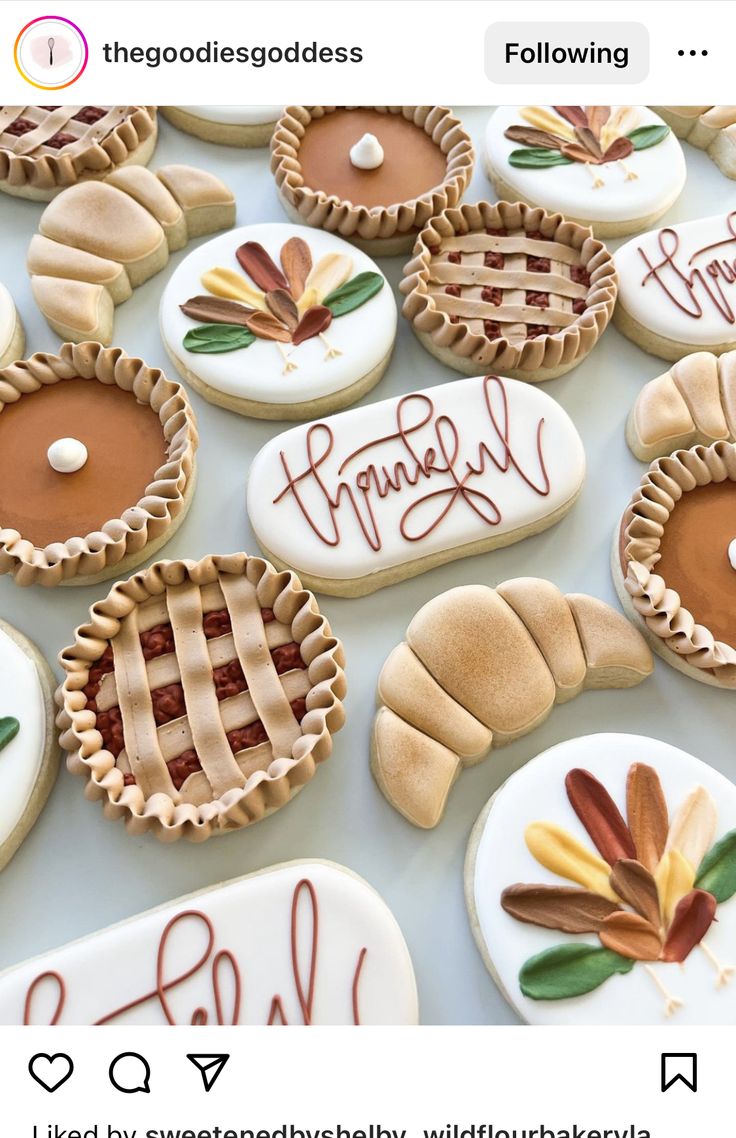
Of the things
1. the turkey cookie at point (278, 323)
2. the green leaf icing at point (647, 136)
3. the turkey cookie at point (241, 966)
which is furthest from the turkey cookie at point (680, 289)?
the turkey cookie at point (241, 966)

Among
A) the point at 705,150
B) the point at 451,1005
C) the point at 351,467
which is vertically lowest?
the point at 451,1005

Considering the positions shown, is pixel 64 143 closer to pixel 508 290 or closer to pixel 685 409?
pixel 508 290

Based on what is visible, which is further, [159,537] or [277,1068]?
[159,537]

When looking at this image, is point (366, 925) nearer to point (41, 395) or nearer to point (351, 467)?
point (351, 467)

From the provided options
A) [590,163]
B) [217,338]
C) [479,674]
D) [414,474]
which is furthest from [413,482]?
[590,163]

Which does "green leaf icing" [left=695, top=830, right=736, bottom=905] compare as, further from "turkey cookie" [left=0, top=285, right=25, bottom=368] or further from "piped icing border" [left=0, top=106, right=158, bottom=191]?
"piped icing border" [left=0, top=106, right=158, bottom=191]

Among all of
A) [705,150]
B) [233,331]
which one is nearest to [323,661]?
[233,331]

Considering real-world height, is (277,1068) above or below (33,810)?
below
